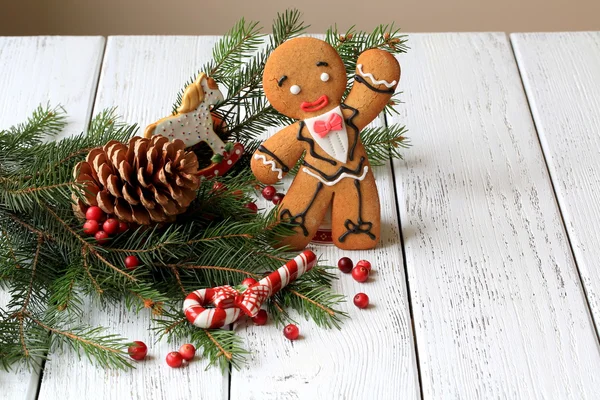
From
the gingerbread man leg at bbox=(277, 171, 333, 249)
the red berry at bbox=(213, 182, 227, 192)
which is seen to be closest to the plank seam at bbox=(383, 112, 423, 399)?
the gingerbread man leg at bbox=(277, 171, 333, 249)

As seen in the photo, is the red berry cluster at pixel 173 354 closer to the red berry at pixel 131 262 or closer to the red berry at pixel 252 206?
the red berry at pixel 131 262

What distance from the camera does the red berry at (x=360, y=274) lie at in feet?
2.96

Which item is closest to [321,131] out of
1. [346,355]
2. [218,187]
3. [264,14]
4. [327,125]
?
[327,125]

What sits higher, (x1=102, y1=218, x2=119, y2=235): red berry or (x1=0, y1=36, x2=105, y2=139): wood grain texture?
(x1=0, y1=36, x2=105, y2=139): wood grain texture

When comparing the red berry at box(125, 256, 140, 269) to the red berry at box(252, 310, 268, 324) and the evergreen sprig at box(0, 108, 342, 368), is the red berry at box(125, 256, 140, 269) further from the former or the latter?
the red berry at box(252, 310, 268, 324)

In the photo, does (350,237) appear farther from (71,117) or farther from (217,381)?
(71,117)

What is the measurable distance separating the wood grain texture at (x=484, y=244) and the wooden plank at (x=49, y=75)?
Result: 0.47 meters

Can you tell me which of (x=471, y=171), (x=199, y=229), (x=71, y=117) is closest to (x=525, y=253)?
(x=471, y=171)

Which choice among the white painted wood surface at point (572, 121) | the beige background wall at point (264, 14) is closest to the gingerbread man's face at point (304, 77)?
the white painted wood surface at point (572, 121)

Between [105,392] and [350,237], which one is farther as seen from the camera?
[350,237]

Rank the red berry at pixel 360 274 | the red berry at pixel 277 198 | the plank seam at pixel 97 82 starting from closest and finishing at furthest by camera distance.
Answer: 1. the red berry at pixel 360 274
2. the red berry at pixel 277 198
3. the plank seam at pixel 97 82

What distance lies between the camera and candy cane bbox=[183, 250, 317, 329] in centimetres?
82

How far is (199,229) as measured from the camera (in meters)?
0.91

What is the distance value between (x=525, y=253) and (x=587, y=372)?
169mm
